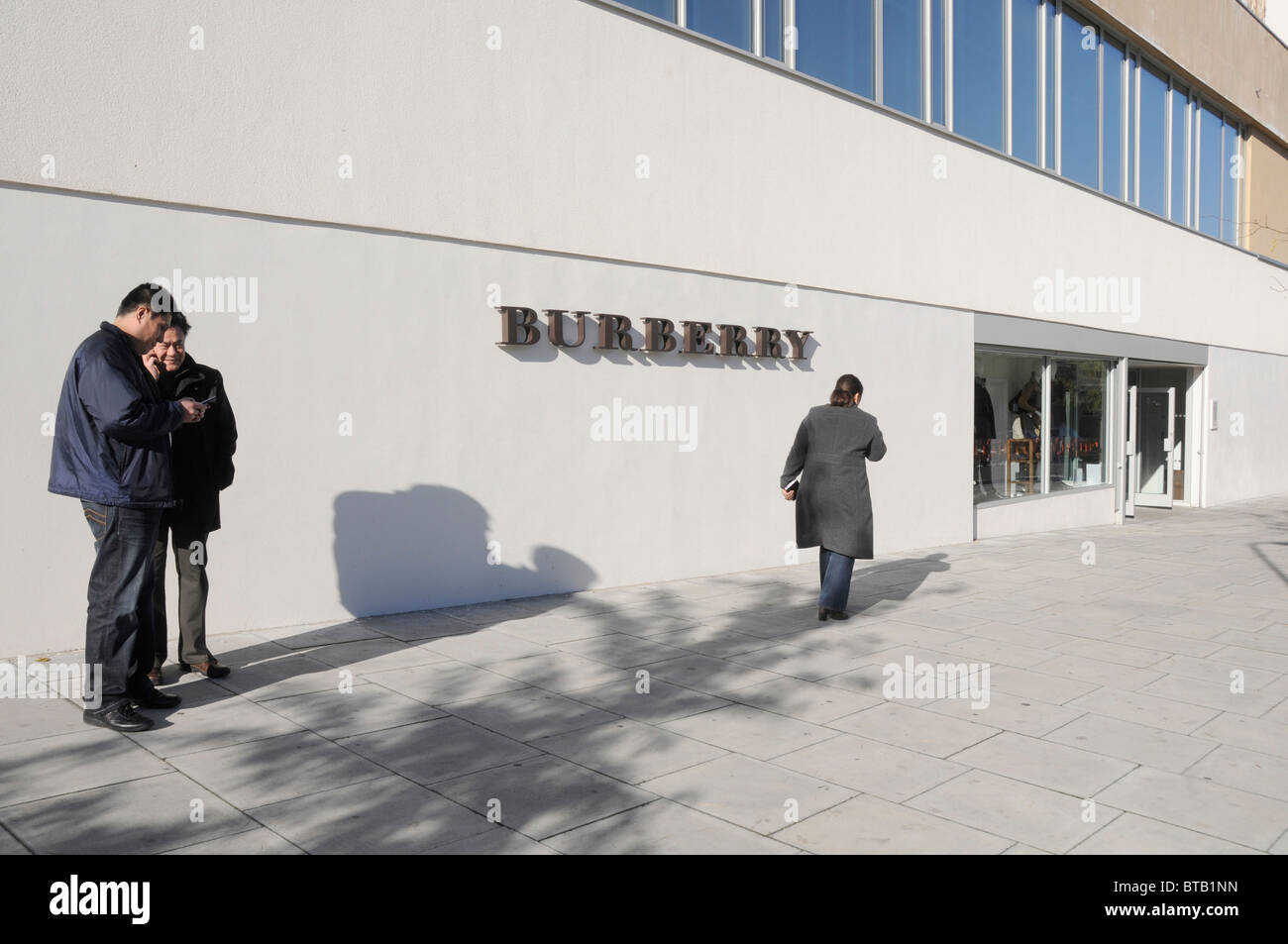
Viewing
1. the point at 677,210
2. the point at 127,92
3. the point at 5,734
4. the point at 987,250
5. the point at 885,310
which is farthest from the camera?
the point at 987,250

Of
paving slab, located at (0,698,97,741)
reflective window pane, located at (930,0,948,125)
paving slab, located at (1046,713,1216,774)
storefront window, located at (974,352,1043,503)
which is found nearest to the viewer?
paving slab, located at (0,698,97,741)

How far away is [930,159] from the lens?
1259cm

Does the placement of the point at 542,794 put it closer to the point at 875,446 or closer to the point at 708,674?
the point at 708,674

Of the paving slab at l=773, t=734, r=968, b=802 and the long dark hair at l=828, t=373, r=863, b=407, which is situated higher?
the long dark hair at l=828, t=373, r=863, b=407

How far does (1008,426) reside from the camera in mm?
14547

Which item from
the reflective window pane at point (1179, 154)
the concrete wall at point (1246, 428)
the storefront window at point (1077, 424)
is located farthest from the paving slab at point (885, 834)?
the concrete wall at point (1246, 428)

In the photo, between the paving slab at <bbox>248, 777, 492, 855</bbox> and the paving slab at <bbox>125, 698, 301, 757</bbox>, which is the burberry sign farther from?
the paving slab at <bbox>248, 777, 492, 855</bbox>

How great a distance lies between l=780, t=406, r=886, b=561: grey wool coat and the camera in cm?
766

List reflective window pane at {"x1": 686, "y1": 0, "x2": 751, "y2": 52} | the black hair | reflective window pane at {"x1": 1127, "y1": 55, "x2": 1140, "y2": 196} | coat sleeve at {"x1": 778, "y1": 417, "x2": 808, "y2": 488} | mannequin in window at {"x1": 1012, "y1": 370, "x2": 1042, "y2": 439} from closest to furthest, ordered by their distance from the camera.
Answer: the black hair
coat sleeve at {"x1": 778, "y1": 417, "x2": 808, "y2": 488}
reflective window pane at {"x1": 686, "y1": 0, "x2": 751, "y2": 52}
mannequin in window at {"x1": 1012, "y1": 370, "x2": 1042, "y2": 439}
reflective window pane at {"x1": 1127, "y1": 55, "x2": 1140, "y2": 196}

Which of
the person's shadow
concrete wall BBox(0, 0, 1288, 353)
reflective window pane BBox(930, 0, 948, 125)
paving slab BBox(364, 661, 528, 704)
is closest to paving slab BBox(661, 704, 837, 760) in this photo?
paving slab BBox(364, 661, 528, 704)
